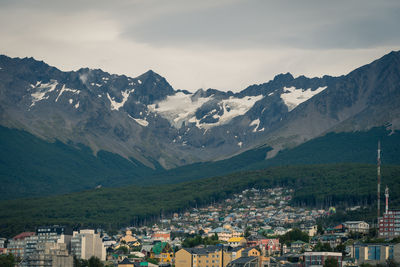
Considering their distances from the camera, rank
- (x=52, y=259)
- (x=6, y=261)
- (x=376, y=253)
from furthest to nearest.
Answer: (x=52, y=259), (x=6, y=261), (x=376, y=253)

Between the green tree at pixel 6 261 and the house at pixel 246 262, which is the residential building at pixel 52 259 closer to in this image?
the green tree at pixel 6 261

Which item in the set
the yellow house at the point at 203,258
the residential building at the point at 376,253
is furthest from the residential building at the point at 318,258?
the yellow house at the point at 203,258

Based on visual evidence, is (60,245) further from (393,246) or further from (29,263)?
A: (393,246)

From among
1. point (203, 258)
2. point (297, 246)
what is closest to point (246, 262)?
point (203, 258)

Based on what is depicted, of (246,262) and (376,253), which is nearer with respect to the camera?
(246,262)

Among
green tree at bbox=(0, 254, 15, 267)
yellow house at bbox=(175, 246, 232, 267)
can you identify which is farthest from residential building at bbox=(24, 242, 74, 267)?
yellow house at bbox=(175, 246, 232, 267)

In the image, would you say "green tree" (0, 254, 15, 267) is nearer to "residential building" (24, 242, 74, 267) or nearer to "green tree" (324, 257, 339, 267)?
"residential building" (24, 242, 74, 267)

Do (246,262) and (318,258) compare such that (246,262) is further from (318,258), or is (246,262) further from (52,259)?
(52,259)

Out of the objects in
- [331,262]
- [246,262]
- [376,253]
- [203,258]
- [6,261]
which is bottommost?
[6,261]

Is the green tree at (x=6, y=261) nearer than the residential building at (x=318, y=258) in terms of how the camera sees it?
No

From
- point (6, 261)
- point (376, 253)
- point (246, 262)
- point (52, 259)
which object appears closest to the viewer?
point (246, 262)
